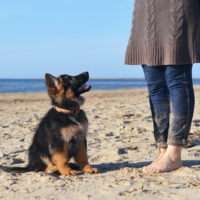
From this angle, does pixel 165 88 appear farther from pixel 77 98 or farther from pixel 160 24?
pixel 77 98

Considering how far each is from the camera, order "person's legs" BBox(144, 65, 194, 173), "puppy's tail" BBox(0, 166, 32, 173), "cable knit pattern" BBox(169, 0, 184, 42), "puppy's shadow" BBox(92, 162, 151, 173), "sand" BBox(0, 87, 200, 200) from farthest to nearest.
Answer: "puppy's shadow" BBox(92, 162, 151, 173)
"puppy's tail" BBox(0, 166, 32, 173)
"person's legs" BBox(144, 65, 194, 173)
"cable knit pattern" BBox(169, 0, 184, 42)
"sand" BBox(0, 87, 200, 200)

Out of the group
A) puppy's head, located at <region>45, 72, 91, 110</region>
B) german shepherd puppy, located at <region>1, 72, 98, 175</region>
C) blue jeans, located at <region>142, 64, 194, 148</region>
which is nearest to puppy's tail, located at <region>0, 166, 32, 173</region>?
german shepherd puppy, located at <region>1, 72, 98, 175</region>

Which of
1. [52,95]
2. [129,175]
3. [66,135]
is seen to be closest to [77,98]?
[52,95]

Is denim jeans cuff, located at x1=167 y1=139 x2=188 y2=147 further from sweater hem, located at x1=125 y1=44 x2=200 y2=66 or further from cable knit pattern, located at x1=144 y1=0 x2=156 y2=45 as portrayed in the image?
cable knit pattern, located at x1=144 y1=0 x2=156 y2=45

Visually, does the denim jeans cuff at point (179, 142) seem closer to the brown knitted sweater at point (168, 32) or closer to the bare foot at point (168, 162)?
the bare foot at point (168, 162)

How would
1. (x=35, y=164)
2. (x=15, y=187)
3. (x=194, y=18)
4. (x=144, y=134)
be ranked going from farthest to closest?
(x=144, y=134) → (x=35, y=164) → (x=194, y=18) → (x=15, y=187)

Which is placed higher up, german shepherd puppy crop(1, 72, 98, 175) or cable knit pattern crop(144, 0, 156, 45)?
cable knit pattern crop(144, 0, 156, 45)

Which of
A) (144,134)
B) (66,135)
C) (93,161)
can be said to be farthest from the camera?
(144,134)

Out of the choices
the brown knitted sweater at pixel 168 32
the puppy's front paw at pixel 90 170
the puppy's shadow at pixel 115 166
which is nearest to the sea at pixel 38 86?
the puppy's shadow at pixel 115 166

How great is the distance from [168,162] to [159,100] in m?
0.70

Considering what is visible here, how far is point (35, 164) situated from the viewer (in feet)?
11.9

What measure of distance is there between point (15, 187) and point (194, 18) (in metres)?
2.44

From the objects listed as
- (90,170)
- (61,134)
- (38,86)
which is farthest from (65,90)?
(38,86)

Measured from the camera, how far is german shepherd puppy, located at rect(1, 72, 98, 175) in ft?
11.3
